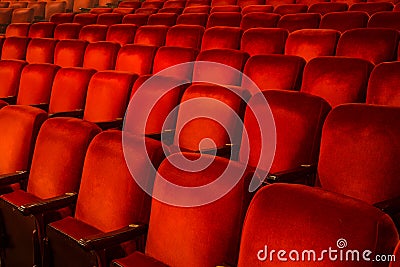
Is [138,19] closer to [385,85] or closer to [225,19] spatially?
[225,19]

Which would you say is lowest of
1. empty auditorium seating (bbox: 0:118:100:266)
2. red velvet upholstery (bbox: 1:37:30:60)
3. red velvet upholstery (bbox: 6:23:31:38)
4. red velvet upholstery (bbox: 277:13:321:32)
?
empty auditorium seating (bbox: 0:118:100:266)

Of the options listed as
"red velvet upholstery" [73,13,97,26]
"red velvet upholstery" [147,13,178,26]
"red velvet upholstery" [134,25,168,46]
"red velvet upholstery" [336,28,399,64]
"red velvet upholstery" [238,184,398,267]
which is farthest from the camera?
"red velvet upholstery" [73,13,97,26]

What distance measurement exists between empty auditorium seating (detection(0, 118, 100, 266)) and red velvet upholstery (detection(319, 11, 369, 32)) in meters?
0.39

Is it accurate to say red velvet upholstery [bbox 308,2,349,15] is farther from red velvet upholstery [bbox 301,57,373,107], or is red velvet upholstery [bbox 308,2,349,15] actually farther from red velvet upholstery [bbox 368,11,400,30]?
red velvet upholstery [bbox 301,57,373,107]

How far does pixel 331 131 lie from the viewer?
0.30m

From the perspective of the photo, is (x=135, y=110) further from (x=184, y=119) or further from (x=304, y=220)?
(x=304, y=220)

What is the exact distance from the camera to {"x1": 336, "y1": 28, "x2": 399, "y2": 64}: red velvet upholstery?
490 millimetres

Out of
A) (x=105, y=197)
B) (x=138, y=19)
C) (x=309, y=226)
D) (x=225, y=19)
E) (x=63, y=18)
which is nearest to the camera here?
(x=309, y=226)

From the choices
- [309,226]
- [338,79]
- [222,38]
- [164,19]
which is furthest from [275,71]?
[164,19]

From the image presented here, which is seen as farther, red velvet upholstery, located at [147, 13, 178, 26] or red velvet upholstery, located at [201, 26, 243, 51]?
red velvet upholstery, located at [147, 13, 178, 26]

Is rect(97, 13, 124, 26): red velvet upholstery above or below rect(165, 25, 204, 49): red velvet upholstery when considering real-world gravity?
above

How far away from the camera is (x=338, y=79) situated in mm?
417

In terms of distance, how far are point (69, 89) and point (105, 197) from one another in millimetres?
265

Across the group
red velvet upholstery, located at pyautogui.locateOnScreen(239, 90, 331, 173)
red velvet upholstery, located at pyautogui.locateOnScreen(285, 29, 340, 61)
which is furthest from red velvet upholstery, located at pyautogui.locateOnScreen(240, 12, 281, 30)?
red velvet upholstery, located at pyautogui.locateOnScreen(239, 90, 331, 173)
